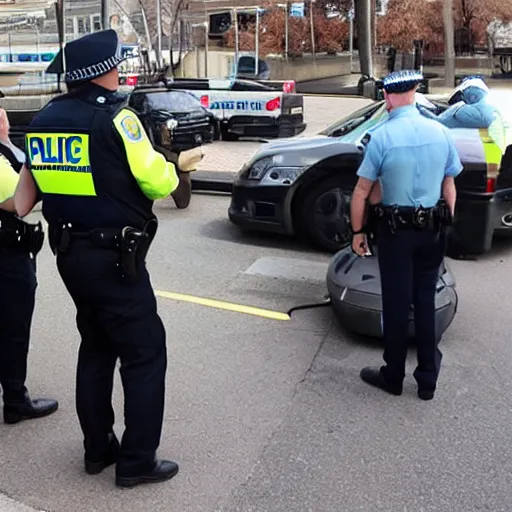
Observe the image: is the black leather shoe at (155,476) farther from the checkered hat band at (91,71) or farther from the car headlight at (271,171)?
the car headlight at (271,171)

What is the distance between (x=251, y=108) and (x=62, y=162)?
1246cm

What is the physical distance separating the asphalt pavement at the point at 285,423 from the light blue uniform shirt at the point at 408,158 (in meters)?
1.12

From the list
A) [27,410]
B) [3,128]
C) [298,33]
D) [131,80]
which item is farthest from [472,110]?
[298,33]

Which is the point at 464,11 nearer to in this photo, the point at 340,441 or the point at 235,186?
the point at 235,186

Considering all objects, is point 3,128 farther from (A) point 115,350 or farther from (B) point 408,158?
(B) point 408,158

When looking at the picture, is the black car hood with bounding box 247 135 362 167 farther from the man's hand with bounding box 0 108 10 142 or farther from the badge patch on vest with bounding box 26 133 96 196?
the badge patch on vest with bounding box 26 133 96 196

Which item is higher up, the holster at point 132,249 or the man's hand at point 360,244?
the holster at point 132,249

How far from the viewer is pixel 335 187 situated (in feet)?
21.6

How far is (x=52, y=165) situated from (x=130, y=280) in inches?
21.3

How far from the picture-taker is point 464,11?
39469 mm

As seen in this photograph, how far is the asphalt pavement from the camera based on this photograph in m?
3.03

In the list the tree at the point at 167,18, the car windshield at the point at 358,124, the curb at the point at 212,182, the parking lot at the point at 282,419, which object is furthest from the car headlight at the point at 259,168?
the tree at the point at 167,18

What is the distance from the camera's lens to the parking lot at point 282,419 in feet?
9.95

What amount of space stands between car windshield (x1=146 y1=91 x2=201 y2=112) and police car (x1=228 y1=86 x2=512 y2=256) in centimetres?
300
